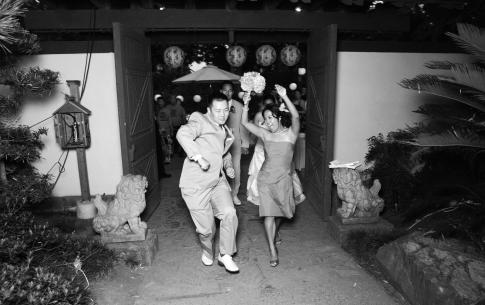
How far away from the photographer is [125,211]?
433 cm

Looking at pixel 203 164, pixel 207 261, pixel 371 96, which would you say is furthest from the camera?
pixel 371 96

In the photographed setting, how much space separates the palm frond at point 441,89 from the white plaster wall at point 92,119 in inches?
178

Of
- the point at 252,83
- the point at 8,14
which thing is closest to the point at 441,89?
the point at 252,83

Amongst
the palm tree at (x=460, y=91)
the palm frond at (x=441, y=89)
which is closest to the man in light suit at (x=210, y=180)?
the palm tree at (x=460, y=91)

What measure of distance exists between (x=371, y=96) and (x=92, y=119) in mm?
4807

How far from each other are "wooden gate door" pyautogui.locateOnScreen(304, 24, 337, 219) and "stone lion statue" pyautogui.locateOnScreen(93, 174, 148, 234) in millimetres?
2792

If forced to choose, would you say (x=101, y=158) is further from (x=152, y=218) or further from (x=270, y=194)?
(x=270, y=194)

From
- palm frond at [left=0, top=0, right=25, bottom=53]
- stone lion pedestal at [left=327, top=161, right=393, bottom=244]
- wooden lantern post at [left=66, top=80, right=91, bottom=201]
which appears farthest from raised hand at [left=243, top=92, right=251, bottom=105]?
wooden lantern post at [left=66, top=80, right=91, bottom=201]

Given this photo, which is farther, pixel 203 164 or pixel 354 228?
pixel 354 228

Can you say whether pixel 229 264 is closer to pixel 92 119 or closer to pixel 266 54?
pixel 92 119

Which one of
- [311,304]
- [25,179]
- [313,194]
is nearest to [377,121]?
[313,194]

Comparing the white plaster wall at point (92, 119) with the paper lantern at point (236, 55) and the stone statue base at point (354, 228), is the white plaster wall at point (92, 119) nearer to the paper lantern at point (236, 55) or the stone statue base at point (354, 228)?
the paper lantern at point (236, 55)

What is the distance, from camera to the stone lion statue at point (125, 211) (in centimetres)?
432

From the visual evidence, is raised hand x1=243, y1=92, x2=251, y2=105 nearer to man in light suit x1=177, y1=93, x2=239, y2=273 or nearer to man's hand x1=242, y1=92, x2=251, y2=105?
man's hand x1=242, y1=92, x2=251, y2=105
